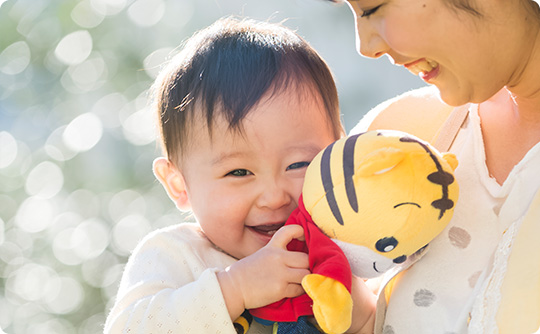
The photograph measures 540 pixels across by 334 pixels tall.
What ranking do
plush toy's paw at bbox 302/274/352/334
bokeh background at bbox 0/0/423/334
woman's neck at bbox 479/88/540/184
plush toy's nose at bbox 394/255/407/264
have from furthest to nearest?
bokeh background at bbox 0/0/423/334 → woman's neck at bbox 479/88/540/184 → plush toy's nose at bbox 394/255/407/264 → plush toy's paw at bbox 302/274/352/334

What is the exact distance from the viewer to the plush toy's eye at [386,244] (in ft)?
3.82

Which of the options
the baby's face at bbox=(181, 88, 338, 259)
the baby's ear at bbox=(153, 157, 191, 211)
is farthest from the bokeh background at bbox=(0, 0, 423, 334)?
the baby's face at bbox=(181, 88, 338, 259)

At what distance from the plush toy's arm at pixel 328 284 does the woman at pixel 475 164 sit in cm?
23

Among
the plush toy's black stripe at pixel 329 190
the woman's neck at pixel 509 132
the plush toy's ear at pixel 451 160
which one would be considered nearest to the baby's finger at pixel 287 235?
the plush toy's black stripe at pixel 329 190

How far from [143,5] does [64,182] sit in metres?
1.71

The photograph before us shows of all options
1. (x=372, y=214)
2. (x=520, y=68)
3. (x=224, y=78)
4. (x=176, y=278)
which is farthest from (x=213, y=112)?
(x=520, y=68)

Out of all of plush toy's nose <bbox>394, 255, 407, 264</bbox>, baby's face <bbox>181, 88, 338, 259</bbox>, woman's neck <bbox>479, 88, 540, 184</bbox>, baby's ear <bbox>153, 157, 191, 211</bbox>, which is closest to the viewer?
plush toy's nose <bbox>394, 255, 407, 264</bbox>

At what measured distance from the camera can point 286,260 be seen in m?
1.27

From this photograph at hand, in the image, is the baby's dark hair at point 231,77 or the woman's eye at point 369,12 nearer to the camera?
the woman's eye at point 369,12

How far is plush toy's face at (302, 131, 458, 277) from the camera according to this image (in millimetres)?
1146

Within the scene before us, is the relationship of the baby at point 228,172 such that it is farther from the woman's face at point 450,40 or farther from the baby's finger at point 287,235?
the woman's face at point 450,40

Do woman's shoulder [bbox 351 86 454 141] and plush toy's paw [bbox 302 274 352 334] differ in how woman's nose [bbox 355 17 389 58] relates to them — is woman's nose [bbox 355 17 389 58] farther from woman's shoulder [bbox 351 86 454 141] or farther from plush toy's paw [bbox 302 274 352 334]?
plush toy's paw [bbox 302 274 352 334]

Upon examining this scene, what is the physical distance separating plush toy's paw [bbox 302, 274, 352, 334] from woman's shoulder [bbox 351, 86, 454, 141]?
55 cm

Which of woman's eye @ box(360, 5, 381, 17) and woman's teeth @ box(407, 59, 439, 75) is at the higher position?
woman's eye @ box(360, 5, 381, 17)
